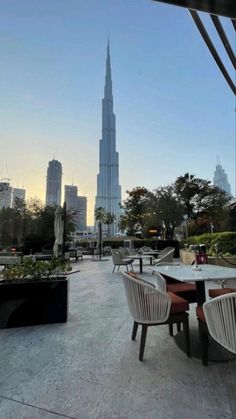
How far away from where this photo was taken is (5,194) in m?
16.4

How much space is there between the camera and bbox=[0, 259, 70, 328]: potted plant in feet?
9.36

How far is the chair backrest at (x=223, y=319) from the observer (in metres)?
1.60

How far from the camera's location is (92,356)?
2.16 meters

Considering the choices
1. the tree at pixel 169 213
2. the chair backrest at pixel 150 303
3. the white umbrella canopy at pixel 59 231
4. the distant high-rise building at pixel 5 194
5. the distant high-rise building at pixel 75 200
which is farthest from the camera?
the distant high-rise building at pixel 75 200

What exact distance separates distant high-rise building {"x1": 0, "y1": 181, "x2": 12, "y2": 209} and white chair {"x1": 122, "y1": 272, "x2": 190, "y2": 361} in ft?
45.7

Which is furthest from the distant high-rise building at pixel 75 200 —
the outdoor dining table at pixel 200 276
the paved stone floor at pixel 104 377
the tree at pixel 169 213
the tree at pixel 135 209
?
the outdoor dining table at pixel 200 276

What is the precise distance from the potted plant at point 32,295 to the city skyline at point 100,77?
10.6 feet

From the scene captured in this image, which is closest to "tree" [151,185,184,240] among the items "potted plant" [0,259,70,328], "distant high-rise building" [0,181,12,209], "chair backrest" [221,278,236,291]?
"distant high-rise building" [0,181,12,209]

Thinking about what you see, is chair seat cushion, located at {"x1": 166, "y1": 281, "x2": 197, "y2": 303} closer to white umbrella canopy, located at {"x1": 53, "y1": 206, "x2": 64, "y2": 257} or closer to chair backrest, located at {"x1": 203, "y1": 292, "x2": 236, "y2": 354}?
chair backrest, located at {"x1": 203, "y1": 292, "x2": 236, "y2": 354}

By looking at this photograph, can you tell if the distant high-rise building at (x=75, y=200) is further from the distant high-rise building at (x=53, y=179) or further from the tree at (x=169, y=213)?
the tree at (x=169, y=213)

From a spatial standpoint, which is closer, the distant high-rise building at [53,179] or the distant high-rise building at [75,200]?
the distant high-rise building at [53,179]

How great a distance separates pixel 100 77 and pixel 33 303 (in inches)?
295

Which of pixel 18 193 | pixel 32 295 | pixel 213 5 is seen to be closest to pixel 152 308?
pixel 32 295

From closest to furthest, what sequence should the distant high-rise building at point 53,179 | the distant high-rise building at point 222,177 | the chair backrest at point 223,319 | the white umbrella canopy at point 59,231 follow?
the chair backrest at point 223,319 → the white umbrella canopy at point 59,231 → the distant high-rise building at point 53,179 → the distant high-rise building at point 222,177
